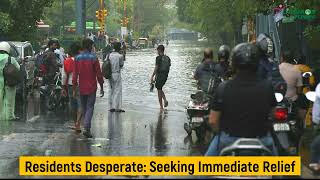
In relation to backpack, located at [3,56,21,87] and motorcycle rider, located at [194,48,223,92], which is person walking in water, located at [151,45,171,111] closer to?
backpack, located at [3,56,21,87]


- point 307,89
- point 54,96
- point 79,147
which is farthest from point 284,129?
point 54,96

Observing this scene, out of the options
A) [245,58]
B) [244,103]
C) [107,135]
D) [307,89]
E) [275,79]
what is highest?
[245,58]

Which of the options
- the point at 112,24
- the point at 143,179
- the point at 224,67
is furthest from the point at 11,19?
the point at 112,24

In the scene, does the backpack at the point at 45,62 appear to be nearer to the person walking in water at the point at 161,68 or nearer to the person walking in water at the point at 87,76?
the person walking in water at the point at 161,68

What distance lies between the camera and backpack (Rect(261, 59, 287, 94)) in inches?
386

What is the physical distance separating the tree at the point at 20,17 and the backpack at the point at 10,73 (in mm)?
10455

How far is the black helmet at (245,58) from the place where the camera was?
6466mm

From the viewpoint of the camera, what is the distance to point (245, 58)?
648 cm

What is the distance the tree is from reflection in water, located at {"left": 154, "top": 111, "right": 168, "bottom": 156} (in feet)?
37.5

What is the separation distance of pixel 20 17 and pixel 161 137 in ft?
53.7

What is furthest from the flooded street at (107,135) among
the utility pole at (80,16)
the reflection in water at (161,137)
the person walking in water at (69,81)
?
the utility pole at (80,16)

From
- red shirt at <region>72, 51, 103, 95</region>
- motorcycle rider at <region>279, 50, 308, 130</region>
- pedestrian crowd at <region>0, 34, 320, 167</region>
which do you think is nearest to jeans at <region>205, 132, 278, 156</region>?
pedestrian crowd at <region>0, 34, 320, 167</region>

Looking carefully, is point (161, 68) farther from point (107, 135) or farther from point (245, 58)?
point (245, 58)

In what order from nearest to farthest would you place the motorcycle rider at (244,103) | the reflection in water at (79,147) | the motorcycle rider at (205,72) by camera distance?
the motorcycle rider at (244,103) < the reflection in water at (79,147) < the motorcycle rider at (205,72)
